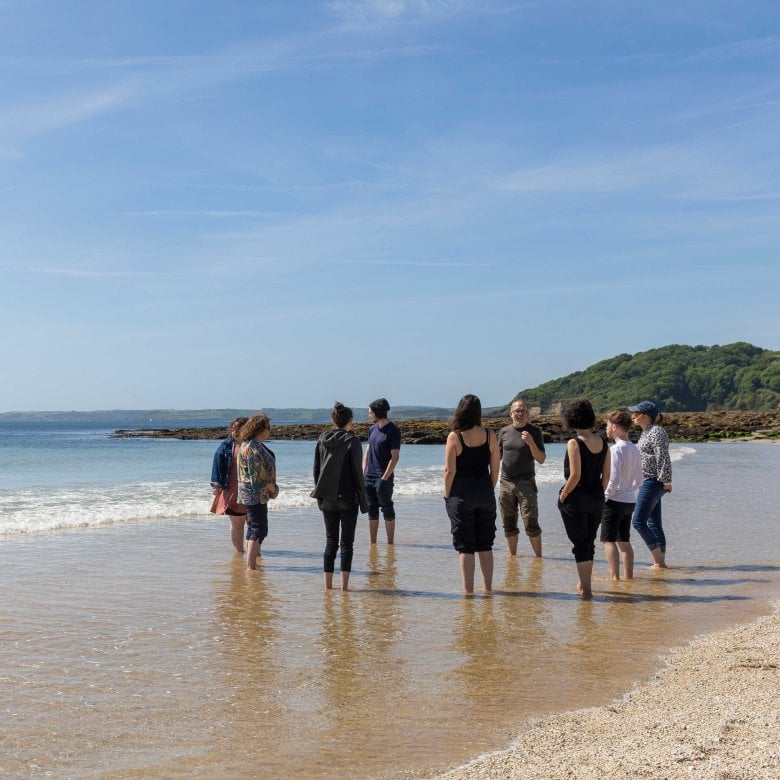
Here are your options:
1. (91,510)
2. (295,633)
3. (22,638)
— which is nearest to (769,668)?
(295,633)

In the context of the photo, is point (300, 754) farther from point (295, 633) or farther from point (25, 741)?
point (295, 633)

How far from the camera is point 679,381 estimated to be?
14825 cm

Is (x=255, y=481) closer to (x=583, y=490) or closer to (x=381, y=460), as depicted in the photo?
(x=381, y=460)

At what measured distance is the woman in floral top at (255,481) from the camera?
370 inches

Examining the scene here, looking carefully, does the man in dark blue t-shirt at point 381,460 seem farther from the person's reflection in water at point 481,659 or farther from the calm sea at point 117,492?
the calm sea at point 117,492

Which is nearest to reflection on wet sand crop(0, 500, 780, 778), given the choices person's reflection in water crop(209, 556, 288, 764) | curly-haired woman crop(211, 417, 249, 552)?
person's reflection in water crop(209, 556, 288, 764)

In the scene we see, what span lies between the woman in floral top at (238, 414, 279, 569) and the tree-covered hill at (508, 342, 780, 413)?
122384mm

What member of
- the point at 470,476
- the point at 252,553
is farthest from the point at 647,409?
the point at 252,553

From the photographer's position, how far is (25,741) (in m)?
4.35

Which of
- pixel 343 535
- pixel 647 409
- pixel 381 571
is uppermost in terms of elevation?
pixel 647 409

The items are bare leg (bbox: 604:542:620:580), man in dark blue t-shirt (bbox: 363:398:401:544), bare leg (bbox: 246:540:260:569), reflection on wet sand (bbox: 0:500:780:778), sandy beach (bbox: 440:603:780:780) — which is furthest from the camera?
man in dark blue t-shirt (bbox: 363:398:401:544)

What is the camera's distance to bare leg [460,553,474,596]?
805 centimetres

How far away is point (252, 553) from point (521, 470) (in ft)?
10.9

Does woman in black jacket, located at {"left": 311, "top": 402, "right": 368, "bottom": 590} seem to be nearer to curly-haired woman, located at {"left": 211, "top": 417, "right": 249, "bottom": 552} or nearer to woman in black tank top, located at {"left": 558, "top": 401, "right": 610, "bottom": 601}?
woman in black tank top, located at {"left": 558, "top": 401, "right": 610, "bottom": 601}
